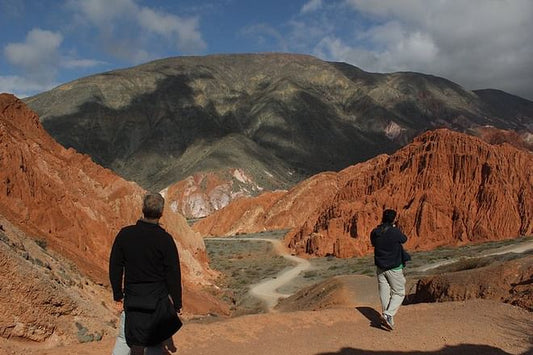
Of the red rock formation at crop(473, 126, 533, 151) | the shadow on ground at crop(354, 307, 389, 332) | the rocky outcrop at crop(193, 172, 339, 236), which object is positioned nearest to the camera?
the shadow on ground at crop(354, 307, 389, 332)

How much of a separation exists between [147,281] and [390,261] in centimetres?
521

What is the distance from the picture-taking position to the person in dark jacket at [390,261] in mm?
8781

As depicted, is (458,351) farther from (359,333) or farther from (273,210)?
(273,210)

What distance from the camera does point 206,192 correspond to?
104m

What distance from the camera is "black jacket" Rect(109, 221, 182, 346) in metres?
4.87

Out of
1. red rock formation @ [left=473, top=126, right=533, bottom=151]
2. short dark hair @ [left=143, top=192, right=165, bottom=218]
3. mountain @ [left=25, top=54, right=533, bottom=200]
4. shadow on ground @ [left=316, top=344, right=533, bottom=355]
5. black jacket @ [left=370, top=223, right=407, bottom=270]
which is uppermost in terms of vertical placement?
mountain @ [left=25, top=54, right=533, bottom=200]

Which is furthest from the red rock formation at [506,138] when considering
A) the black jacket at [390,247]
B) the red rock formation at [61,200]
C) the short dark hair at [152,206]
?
the short dark hair at [152,206]

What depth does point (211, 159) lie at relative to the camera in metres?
115

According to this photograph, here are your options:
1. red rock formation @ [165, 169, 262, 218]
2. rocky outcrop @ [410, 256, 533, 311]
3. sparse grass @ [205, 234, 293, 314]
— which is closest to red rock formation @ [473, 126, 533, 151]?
red rock formation @ [165, 169, 262, 218]

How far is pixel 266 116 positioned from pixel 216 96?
22.7m

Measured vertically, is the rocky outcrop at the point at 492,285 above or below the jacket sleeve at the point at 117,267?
below

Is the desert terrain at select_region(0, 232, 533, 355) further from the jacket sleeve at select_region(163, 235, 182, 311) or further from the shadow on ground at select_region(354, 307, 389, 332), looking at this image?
the jacket sleeve at select_region(163, 235, 182, 311)

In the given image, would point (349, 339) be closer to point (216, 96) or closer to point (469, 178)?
point (469, 178)

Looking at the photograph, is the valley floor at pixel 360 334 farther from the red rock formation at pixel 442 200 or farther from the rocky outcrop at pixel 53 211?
the red rock formation at pixel 442 200
